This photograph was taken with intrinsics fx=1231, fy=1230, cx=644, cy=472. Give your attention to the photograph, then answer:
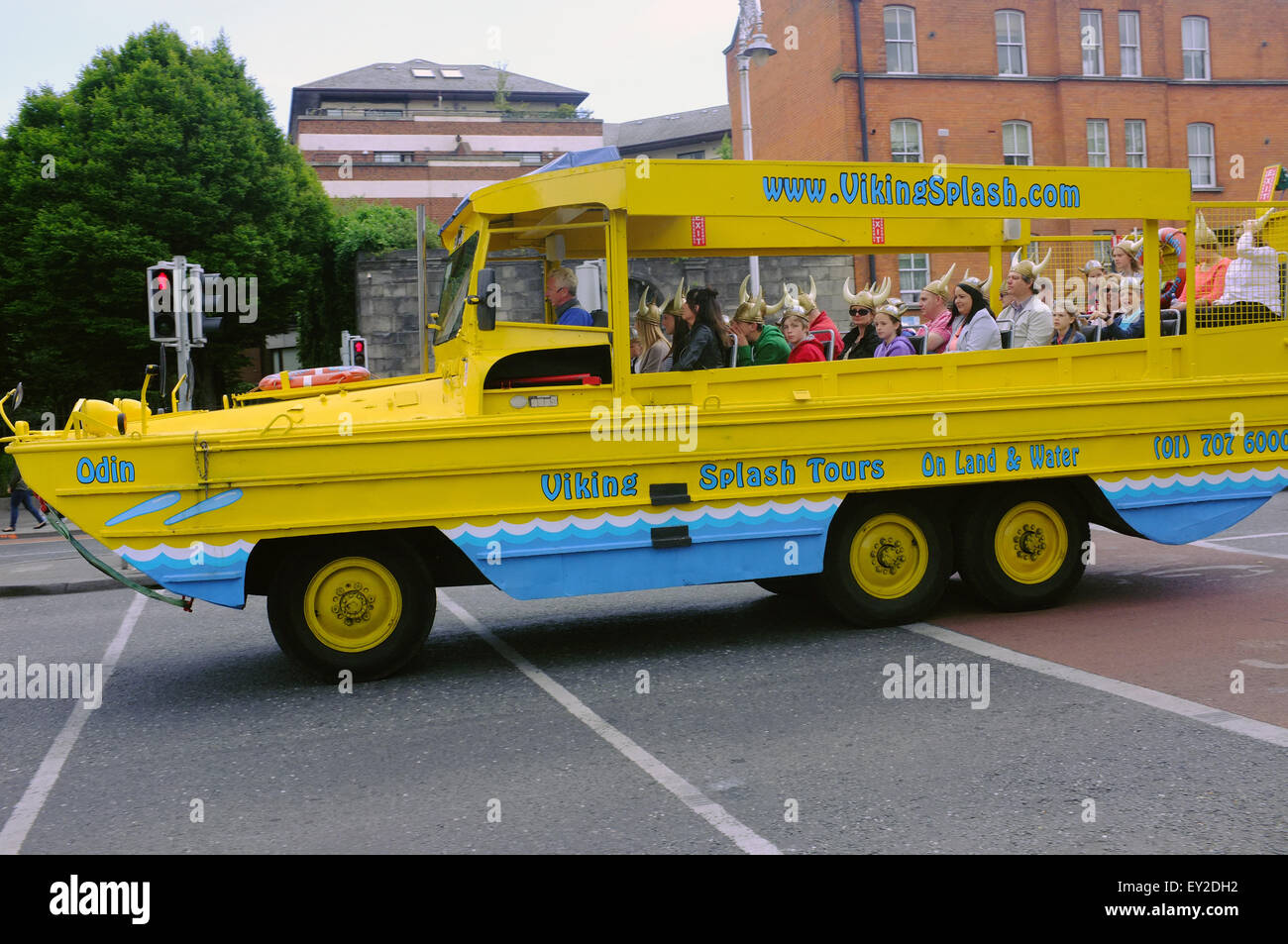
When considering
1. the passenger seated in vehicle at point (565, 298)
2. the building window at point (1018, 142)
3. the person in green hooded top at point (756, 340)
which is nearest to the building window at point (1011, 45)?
the building window at point (1018, 142)

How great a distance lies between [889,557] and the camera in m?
7.76

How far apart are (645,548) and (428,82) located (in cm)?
5939

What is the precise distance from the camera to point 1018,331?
8484mm

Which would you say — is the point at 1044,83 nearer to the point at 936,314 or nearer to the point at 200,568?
the point at 936,314

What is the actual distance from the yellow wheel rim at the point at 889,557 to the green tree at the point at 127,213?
24541 mm

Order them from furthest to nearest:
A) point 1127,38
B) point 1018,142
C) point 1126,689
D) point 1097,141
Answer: point 1127,38 → point 1097,141 → point 1018,142 → point 1126,689

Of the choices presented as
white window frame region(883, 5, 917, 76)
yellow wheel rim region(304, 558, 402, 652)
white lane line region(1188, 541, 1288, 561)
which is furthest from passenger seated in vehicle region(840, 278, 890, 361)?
white window frame region(883, 5, 917, 76)

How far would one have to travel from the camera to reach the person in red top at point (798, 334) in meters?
8.01

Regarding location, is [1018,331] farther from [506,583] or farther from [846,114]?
[846,114]

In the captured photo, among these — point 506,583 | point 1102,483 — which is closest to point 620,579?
point 506,583

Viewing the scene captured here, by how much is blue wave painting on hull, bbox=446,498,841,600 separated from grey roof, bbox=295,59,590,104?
5778 cm

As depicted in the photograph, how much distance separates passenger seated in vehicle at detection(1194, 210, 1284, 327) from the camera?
8.38 m

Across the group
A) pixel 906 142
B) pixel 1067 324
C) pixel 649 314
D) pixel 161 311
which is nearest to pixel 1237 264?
pixel 1067 324

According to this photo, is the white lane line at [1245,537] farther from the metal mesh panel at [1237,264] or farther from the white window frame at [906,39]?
the white window frame at [906,39]
